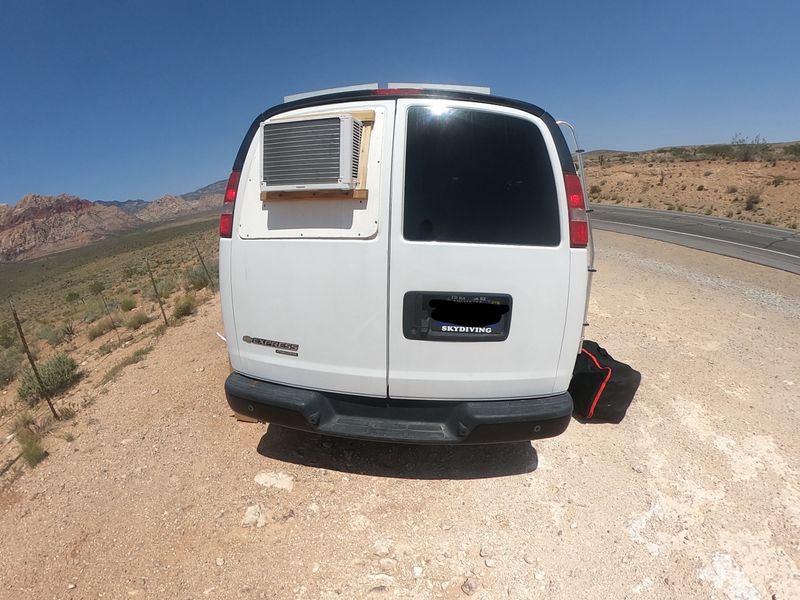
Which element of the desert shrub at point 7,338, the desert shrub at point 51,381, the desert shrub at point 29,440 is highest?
the desert shrub at point 29,440

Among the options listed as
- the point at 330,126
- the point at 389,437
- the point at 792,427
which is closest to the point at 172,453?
the point at 389,437

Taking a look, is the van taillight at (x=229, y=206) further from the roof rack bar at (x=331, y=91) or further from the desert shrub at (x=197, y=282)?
the desert shrub at (x=197, y=282)

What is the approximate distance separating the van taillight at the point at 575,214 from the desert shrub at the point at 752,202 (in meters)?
29.7

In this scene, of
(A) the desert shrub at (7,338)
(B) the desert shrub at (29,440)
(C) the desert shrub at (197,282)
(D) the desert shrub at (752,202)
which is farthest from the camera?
(D) the desert shrub at (752,202)

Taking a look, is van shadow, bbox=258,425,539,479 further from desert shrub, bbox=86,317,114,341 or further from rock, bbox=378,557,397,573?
desert shrub, bbox=86,317,114,341

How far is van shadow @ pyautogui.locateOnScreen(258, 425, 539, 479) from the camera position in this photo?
8.50ft

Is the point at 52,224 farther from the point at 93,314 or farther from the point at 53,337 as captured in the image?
the point at 53,337

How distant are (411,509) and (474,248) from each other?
5.21 ft

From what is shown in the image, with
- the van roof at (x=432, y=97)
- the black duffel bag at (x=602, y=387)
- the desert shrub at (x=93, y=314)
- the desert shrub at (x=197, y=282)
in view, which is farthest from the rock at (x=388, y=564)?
the desert shrub at (x=93, y=314)

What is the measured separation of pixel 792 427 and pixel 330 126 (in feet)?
13.5

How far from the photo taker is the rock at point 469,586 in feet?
6.14

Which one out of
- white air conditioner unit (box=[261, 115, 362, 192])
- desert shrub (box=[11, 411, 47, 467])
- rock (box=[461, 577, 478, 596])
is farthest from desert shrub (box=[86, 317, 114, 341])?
rock (box=[461, 577, 478, 596])

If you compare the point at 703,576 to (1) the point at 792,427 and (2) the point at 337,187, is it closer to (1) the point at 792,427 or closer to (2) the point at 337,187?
(1) the point at 792,427

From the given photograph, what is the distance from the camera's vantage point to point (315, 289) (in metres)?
2.04
